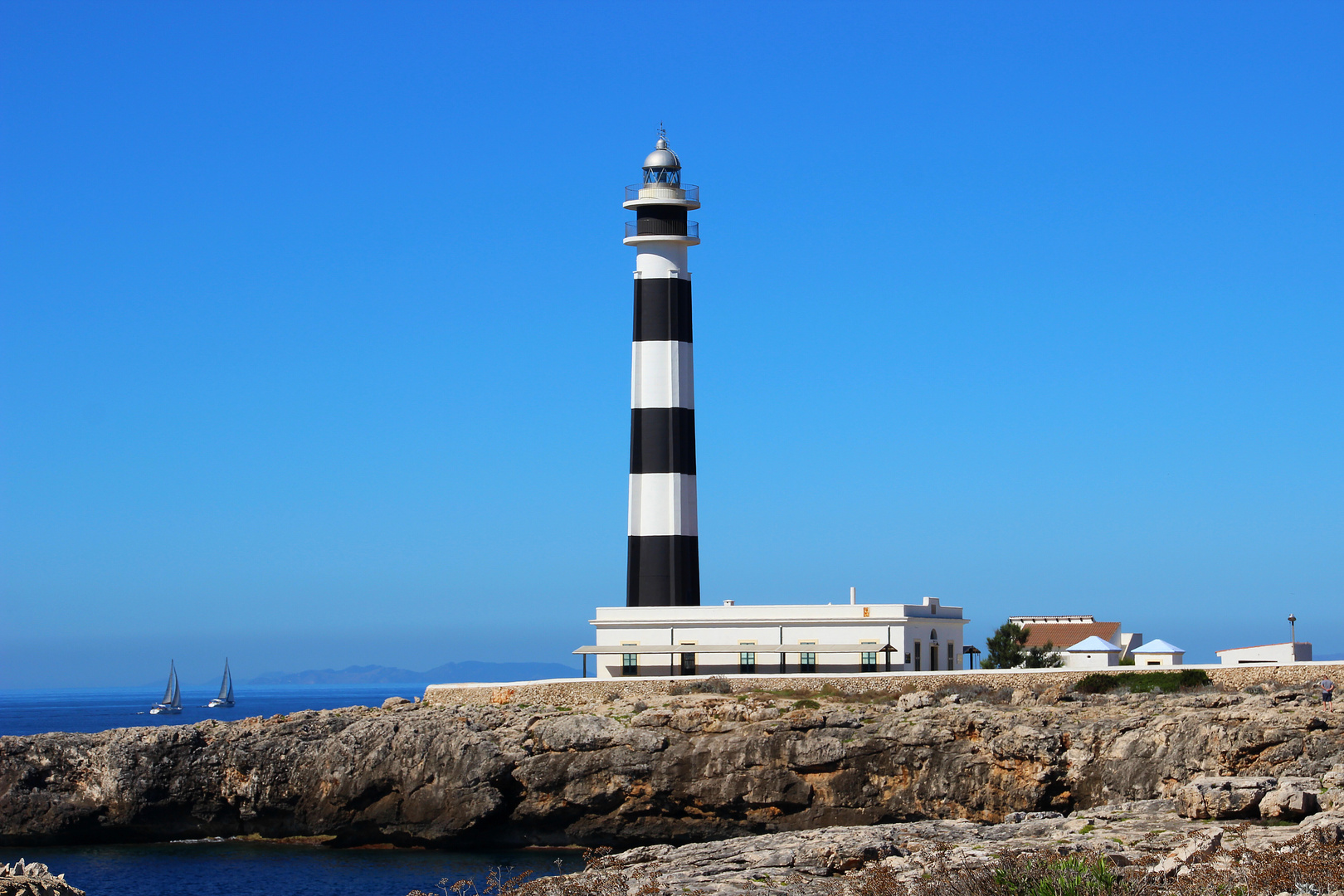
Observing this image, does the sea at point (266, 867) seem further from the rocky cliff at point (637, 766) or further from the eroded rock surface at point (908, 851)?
the eroded rock surface at point (908, 851)

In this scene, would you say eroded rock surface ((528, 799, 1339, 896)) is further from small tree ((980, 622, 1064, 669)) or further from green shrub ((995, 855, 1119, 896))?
small tree ((980, 622, 1064, 669))

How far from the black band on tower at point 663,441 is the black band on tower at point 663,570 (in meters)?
2.27

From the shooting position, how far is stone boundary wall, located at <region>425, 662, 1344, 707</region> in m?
42.9

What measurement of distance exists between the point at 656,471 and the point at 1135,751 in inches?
708

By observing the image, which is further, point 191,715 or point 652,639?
point 191,715

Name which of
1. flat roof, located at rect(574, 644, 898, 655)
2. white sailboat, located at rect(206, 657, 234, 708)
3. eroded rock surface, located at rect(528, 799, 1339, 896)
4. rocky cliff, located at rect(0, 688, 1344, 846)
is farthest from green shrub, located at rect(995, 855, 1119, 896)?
white sailboat, located at rect(206, 657, 234, 708)

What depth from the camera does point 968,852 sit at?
20.0m

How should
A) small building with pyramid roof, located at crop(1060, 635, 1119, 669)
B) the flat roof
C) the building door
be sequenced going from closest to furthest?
the flat roof → the building door → small building with pyramid roof, located at crop(1060, 635, 1119, 669)

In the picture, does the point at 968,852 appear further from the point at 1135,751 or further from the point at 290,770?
the point at 290,770

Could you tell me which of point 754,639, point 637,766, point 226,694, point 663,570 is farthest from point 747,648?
point 226,694

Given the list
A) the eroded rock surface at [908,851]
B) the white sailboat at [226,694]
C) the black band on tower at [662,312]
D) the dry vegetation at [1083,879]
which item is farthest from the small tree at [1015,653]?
the white sailboat at [226,694]

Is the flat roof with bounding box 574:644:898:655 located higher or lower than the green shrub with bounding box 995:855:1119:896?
higher

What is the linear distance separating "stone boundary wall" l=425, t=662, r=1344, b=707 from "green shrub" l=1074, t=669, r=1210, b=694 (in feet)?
1.23

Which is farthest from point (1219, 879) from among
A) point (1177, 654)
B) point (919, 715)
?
point (1177, 654)
